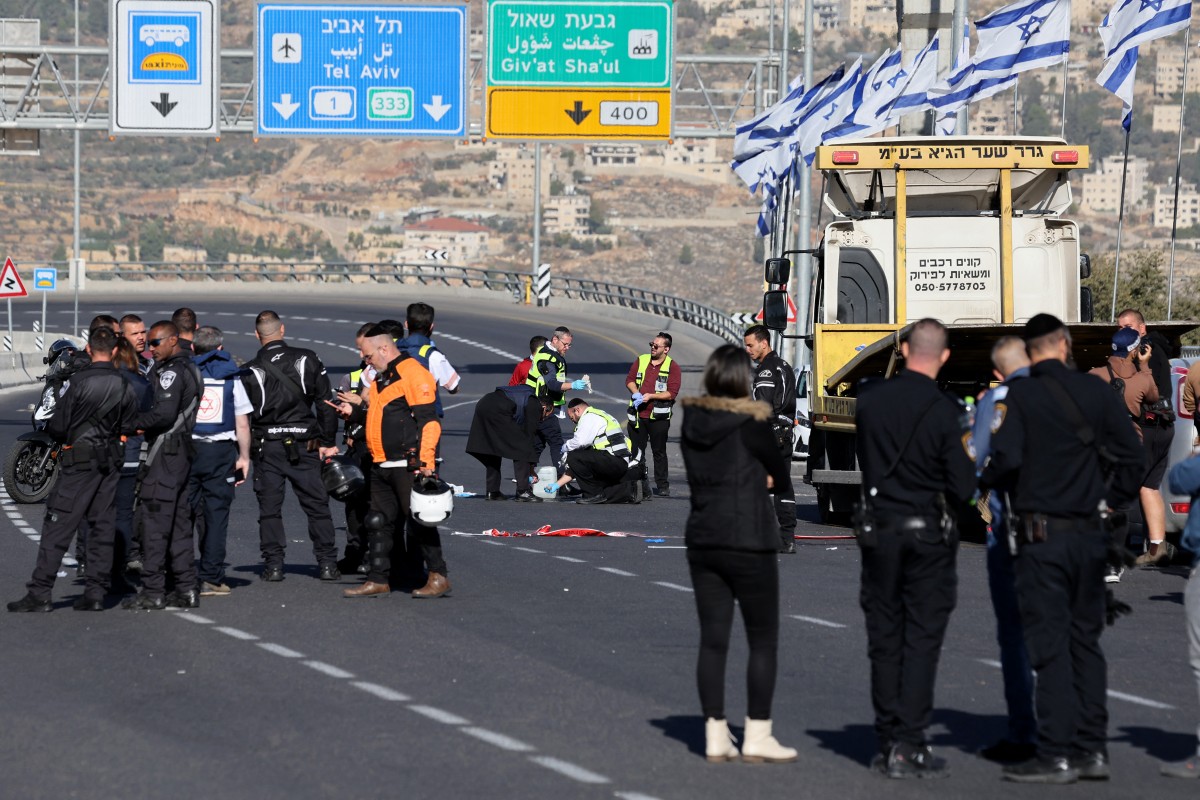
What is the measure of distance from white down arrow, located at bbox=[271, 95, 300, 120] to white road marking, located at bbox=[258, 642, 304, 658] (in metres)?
29.4

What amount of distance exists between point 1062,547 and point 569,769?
7.12ft

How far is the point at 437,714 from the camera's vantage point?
8992mm

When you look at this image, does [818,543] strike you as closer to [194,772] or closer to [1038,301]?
[1038,301]

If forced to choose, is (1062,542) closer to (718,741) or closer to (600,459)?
(718,741)

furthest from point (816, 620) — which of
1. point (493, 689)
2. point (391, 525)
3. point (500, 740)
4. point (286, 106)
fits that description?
point (286, 106)

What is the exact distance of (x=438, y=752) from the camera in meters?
8.21

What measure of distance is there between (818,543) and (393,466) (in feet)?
17.1

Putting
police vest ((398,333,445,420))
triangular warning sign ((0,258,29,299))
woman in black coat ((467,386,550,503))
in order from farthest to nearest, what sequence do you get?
triangular warning sign ((0,258,29,299)) < woman in black coat ((467,386,550,503)) < police vest ((398,333,445,420))

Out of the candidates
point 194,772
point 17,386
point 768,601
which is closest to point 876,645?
point 768,601

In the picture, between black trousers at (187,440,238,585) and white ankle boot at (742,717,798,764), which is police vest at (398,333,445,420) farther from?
white ankle boot at (742,717,798,764)

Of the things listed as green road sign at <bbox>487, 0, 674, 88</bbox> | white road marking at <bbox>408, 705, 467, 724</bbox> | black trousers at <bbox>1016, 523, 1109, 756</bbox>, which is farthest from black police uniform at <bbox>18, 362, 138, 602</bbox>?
green road sign at <bbox>487, 0, 674, 88</bbox>

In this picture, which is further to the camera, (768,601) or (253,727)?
(253,727)

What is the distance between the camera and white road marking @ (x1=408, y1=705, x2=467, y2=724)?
8.84 metres

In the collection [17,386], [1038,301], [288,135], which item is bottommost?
[17,386]
